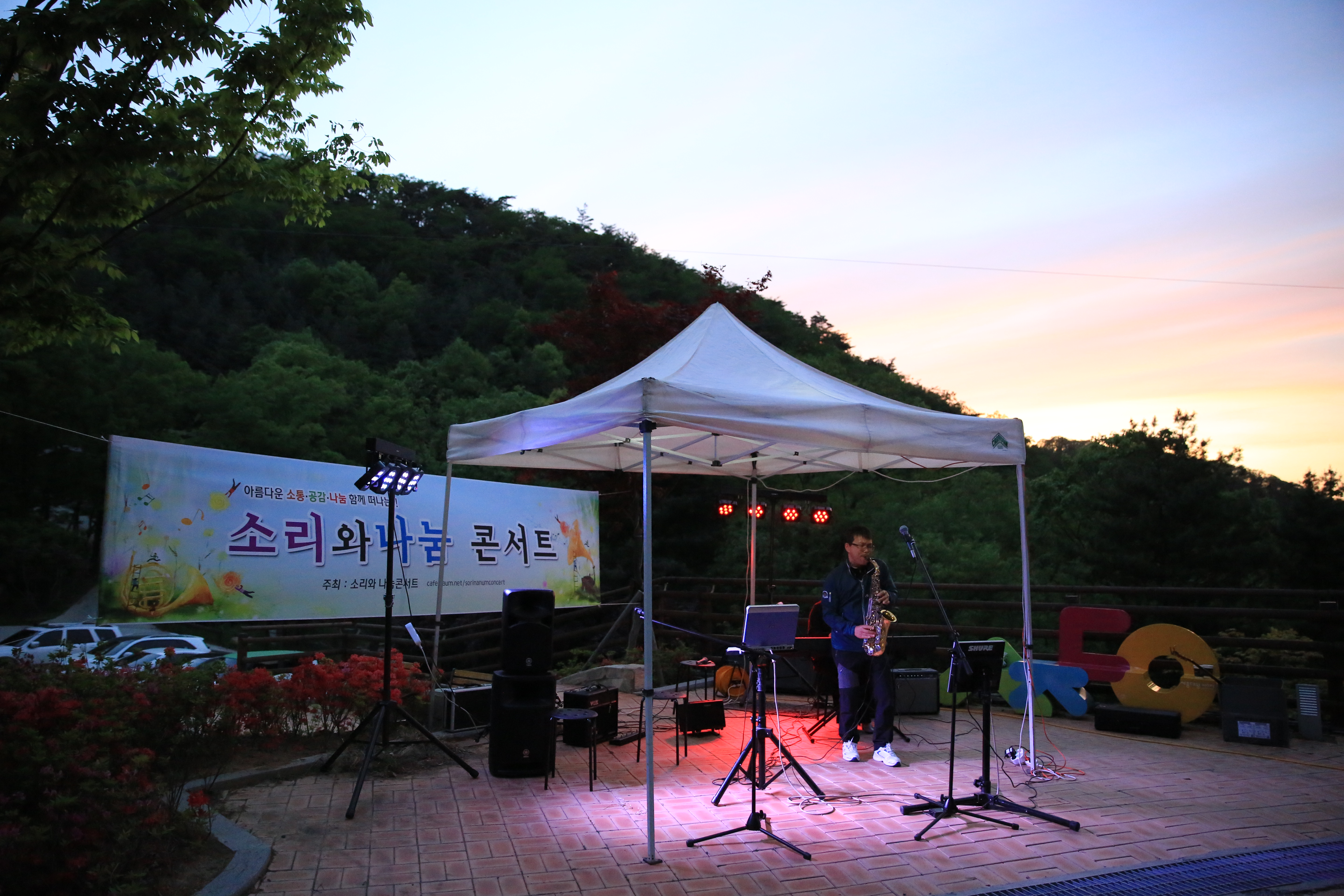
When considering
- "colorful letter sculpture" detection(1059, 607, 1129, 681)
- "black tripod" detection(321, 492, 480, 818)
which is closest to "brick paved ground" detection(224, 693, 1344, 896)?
"black tripod" detection(321, 492, 480, 818)

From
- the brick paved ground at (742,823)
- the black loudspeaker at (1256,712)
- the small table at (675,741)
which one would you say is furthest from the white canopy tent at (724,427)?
the black loudspeaker at (1256,712)

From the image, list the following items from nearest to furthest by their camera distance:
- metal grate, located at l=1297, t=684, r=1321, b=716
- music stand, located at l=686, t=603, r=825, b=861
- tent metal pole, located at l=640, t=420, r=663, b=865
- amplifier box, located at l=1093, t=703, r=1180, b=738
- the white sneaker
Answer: tent metal pole, located at l=640, t=420, r=663, b=865 < music stand, located at l=686, t=603, r=825, b=861 < the white sneaker < metal grate, located at l=1297, t=684, r=1321, b=716 < amplifier box, located at l=1093, t=703, r=1180, b=738

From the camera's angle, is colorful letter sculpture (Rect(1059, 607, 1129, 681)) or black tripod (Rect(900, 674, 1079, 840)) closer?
black tripod (Rect(900, 674, 1079, 840))

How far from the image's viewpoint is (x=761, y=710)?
495 cm

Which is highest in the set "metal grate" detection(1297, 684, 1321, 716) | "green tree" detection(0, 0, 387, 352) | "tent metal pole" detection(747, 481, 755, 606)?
"green tree" detection(0, 0, 387, 352)

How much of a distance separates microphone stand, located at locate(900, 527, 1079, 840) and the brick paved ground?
0.23ft

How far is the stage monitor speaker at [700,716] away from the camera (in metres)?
6.54

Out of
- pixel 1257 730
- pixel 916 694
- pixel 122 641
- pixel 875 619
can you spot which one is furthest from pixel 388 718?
pixel 122 641

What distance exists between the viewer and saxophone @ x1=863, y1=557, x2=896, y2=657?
19.6 feet

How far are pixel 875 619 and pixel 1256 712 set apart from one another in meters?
3.51

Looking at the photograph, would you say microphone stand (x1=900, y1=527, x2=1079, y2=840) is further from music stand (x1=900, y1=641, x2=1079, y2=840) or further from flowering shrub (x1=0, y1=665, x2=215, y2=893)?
flowering shrub (x1=0, y1=665, x2=215, y2=893)

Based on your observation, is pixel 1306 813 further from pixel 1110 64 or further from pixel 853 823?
pixel 1110 64

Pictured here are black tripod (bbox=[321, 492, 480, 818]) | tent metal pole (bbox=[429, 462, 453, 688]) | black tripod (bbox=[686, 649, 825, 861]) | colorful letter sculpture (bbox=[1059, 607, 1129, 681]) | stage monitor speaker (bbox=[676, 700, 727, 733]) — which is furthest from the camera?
colorful letter sculpture (bbox=[1059, 607, 1129, 681])

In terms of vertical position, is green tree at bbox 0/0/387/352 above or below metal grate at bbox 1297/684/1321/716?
above
